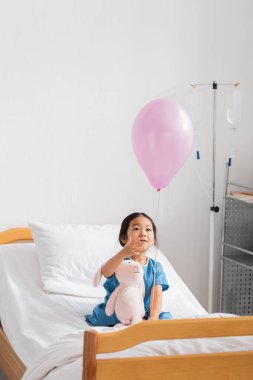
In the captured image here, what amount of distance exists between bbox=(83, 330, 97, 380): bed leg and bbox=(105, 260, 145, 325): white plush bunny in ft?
2.67

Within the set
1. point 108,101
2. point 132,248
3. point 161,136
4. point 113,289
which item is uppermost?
point 108,101

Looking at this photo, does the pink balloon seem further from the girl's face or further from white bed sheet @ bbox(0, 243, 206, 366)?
white bed sheet @ bbox(0, 243, 206, 366)

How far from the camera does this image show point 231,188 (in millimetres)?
4375

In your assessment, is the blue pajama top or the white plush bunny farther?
the blue pajama top

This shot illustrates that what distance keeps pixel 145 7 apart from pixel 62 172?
0.95 metres

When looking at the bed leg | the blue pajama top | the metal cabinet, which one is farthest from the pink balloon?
the metal cabinet

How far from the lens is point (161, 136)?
304 cm

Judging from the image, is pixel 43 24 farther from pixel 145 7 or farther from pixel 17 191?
pixel 17 191

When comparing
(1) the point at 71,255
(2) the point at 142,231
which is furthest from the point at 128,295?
(1) the point at 71,255

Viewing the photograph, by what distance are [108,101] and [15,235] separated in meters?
A: 0.83

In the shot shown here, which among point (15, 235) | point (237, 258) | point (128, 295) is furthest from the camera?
point (237, 258)

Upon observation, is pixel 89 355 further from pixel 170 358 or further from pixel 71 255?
pixel 71 255

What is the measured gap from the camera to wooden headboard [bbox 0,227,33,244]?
Answer: 150 inches

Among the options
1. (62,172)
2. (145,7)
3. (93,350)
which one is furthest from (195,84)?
(93,350)
